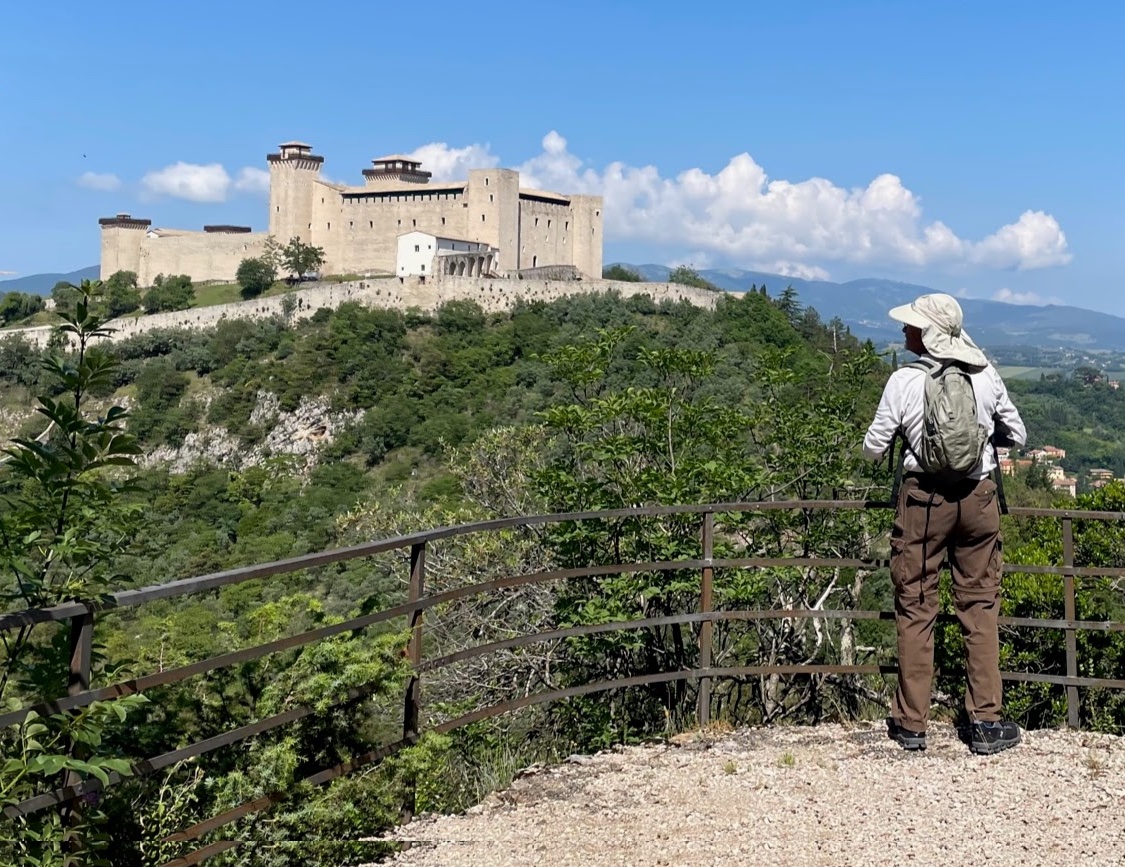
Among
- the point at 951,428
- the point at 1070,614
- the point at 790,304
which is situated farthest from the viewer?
the point at 790,304

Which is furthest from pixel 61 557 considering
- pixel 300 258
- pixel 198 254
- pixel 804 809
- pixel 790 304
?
pixel 198 254

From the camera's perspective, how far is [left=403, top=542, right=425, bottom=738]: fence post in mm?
3848

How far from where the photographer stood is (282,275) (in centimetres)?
6700

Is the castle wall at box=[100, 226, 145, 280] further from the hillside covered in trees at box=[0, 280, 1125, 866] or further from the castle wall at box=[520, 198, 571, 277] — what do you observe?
the hillside covered in trees at box=[0, 280, 1125, 866]

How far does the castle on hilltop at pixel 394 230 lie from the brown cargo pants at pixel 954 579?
2159 inches

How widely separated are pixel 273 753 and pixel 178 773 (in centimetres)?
27

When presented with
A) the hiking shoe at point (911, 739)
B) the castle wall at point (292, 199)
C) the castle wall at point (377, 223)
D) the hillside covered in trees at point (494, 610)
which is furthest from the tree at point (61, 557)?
the castle wall at point (292, 199)

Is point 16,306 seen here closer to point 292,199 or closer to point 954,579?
point 292,199

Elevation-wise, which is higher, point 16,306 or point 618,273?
point 618,273

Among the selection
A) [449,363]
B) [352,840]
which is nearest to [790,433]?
[352,840]

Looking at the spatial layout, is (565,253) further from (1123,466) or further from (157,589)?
(157,589)

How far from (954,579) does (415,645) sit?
1923 mm

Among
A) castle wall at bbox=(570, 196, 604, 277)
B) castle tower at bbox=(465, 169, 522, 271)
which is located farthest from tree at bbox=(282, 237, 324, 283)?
castle wall at bbox=(570, 196, 604, 277)

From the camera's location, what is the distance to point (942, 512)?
416 cm
